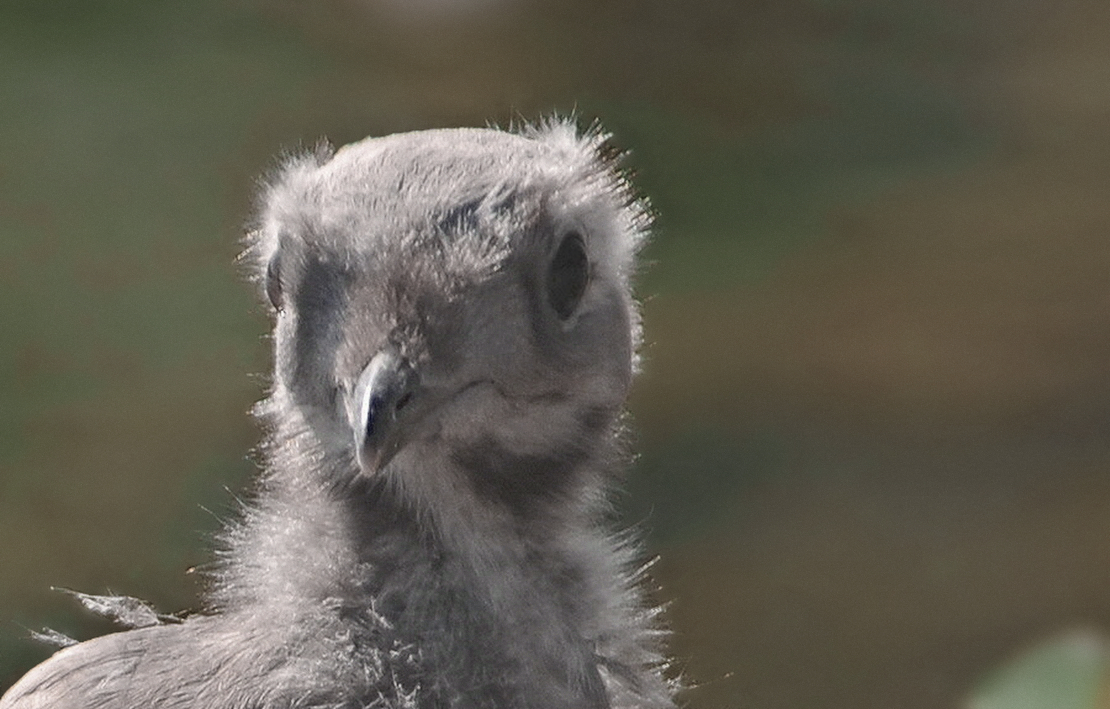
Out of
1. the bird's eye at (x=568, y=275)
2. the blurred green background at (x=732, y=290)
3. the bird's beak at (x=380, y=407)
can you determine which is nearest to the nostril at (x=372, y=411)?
the bird's beak at (x=380, y=407)

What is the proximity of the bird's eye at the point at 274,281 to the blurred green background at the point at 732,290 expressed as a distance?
1794 millimetres

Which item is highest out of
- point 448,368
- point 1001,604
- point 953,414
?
point 448,368

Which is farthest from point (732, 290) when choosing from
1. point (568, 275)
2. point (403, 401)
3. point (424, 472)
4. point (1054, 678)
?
point (403, 401)

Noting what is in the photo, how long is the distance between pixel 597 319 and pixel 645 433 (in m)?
2.47

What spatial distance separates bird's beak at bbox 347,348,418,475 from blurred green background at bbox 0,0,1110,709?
6.72ft

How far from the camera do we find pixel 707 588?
442cm

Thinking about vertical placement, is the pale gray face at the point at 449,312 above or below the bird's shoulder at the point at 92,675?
above

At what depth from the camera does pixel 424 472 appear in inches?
76.9

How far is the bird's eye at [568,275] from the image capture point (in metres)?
2.03

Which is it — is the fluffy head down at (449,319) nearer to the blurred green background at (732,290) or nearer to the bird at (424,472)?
the bird at (424,472)

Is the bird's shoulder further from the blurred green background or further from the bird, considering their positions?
the blurred green background

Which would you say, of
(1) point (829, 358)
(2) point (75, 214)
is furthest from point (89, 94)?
(1) point (829, 358)

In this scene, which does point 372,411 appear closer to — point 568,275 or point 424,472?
point 424,472

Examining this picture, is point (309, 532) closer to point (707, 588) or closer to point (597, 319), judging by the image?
point (597, 319)
